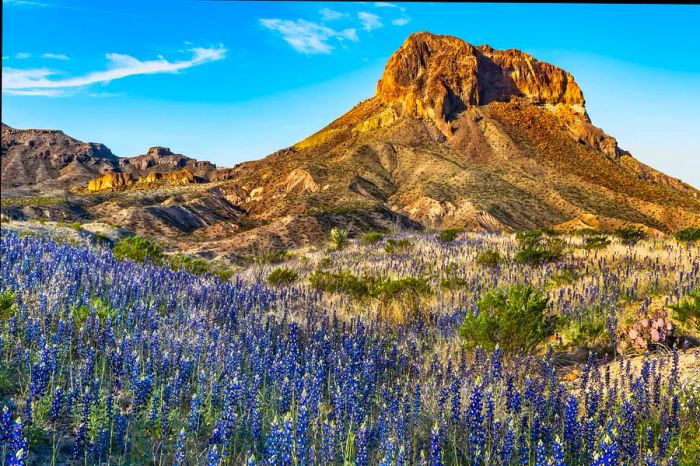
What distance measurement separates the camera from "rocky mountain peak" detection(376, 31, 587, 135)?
8964 centimetres

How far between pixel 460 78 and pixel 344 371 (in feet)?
320

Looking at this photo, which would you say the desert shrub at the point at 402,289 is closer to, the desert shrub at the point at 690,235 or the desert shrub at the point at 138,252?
the desert shrub at the point at 138,252

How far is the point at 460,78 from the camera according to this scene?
95.0m

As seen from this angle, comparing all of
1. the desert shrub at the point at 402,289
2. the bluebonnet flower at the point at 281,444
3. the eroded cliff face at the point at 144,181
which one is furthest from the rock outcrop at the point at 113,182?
the bluebonnet flower at the point at 281,444

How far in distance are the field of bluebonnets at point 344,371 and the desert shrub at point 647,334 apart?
0.09 feet

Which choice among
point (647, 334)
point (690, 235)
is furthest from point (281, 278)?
point (690, 235)

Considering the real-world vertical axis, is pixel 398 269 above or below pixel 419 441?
above

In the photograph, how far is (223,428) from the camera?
364 centimetres

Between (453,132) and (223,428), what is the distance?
83.5 meters

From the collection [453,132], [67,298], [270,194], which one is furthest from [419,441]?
[453,132]

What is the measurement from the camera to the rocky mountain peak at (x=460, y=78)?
8964 centimetres

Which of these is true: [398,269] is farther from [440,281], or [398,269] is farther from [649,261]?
[649,261]

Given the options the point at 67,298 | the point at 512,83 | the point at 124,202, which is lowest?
the point at 67,298

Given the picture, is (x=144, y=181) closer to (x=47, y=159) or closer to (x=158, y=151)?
(x=47, y=159)
